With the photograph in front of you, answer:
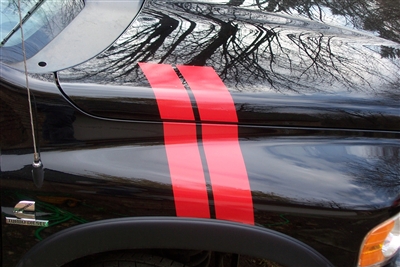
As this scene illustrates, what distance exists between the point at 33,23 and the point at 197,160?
1.06m

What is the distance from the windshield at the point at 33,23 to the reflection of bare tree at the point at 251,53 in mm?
306

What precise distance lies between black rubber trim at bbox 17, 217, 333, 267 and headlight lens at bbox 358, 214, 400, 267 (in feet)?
0.45

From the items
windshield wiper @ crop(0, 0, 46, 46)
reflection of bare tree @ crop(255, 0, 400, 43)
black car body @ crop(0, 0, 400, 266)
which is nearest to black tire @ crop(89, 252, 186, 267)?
black car body @ crop(0, 0, 400, 266)

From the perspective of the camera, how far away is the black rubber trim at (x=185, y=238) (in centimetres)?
127

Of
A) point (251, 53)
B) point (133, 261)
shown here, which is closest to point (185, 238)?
point (133, 261)

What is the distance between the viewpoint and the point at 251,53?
1.56 m

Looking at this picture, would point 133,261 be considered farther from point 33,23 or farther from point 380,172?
point 33,23

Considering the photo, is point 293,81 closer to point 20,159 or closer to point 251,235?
point 251,235

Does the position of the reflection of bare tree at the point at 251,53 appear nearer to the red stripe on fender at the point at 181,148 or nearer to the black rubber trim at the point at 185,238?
the red stripe on fender at the point at 181,148

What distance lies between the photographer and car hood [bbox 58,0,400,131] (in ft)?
4.44

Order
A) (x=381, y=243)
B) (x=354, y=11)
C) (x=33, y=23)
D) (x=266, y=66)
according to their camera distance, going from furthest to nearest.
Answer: (x=354, y=11), (x=33, y=23), (x=266, y=66), (x=381, y=243)

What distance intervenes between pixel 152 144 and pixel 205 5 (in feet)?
3.41

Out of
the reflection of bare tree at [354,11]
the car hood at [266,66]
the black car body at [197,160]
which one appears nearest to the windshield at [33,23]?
the black car body at [197,160]

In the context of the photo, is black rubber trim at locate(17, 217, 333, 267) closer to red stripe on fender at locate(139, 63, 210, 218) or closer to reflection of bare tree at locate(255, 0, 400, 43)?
red stripe on fender at locate(139, 63, 210, 218)
